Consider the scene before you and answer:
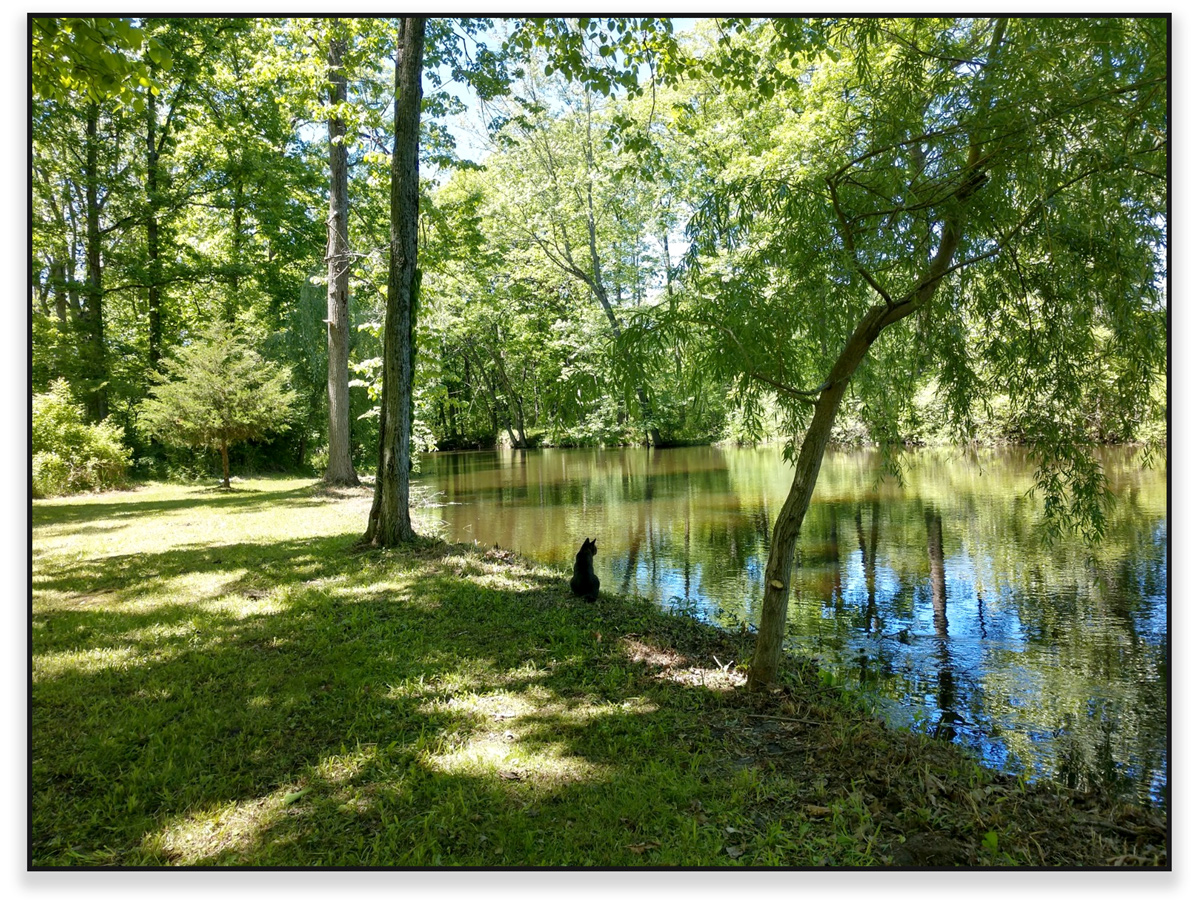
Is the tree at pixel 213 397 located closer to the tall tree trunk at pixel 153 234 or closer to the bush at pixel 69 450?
the bush at pixel 69 450

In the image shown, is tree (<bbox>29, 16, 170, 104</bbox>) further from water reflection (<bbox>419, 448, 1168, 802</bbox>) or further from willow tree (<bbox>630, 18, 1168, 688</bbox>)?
water reflection (<bbox>419, 448, 1168, 802</bbox>)

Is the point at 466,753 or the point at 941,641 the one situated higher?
the point at 466,753

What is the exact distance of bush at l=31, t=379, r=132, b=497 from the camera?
35.8 ft

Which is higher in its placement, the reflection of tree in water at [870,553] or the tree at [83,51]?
the tree at [83,51]

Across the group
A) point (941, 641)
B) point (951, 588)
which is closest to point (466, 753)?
point (941, 641)

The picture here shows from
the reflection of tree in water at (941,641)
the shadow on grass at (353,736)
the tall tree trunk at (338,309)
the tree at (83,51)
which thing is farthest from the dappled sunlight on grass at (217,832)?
the tall tree trunk at (338,309)

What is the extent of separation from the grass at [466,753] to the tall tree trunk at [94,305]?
1136 centimetres

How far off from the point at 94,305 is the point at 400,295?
12.5 m

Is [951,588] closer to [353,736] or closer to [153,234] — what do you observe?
[353,736]

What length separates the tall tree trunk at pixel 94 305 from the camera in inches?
547

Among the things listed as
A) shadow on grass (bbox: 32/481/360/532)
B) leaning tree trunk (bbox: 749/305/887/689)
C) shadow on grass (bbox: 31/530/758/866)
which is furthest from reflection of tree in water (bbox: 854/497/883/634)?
shadow on grass (bbox: 32/481/360/532)

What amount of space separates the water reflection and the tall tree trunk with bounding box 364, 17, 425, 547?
7.93 feet

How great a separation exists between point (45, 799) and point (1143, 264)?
5268 millimetres

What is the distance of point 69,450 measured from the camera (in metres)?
11.8
